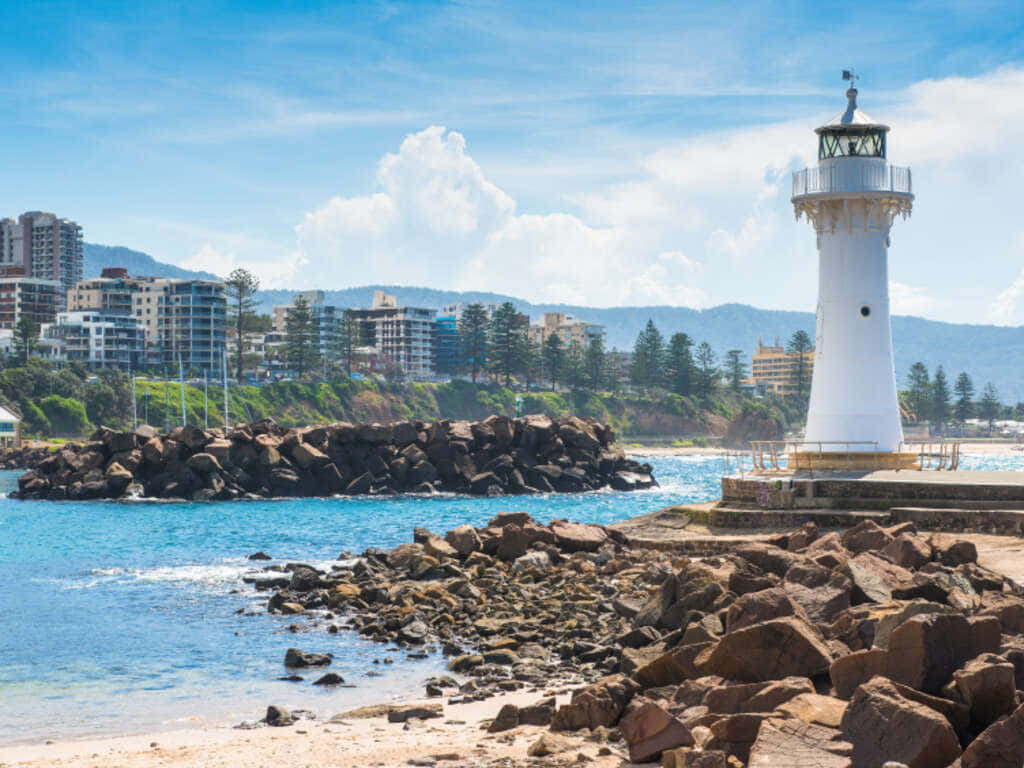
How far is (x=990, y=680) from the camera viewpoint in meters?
8.86

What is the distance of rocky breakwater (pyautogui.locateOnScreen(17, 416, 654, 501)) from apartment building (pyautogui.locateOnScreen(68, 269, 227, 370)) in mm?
91022

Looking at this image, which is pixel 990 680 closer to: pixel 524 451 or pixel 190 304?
pixel 524 451

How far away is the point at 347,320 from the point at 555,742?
155 meters

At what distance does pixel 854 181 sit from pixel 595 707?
17.2 meters

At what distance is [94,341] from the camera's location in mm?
152875

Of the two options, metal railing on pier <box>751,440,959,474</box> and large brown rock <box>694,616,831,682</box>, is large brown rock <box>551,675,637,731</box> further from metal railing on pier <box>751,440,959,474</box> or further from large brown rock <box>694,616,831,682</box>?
metal railing on pier <box>751,440,959,474</box>

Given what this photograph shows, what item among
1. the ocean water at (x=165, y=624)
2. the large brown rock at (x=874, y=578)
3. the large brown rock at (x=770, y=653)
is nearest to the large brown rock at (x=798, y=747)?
the large brown rock at (x=770, y=653)

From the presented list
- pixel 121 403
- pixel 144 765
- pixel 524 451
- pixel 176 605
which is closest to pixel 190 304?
pixel 121 403

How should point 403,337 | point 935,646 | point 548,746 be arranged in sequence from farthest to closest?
point 403,337
point 548,746
point 935,646

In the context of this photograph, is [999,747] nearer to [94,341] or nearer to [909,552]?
[909,552]

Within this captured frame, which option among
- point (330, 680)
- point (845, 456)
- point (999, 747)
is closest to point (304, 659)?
point (330, 680)

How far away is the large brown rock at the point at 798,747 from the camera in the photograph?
28.0 ft

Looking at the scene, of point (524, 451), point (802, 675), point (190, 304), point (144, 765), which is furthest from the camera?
point (190, 304)

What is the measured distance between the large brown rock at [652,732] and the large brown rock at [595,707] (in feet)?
3.72
